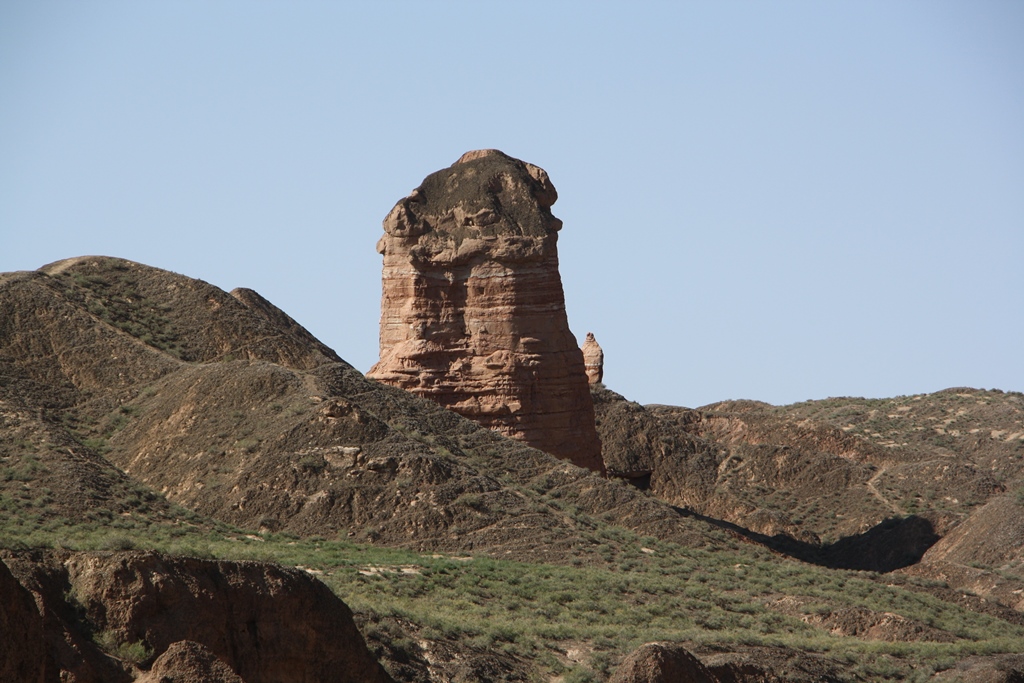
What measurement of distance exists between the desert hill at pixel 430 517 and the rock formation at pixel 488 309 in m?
3.20

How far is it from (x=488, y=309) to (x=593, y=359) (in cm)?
1628

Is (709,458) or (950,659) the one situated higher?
(709,458)

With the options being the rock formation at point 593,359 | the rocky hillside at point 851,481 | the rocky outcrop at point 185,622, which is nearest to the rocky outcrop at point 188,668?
the rocky outcrop at point 185,622

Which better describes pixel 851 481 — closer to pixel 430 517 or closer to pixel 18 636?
pixel 430 517

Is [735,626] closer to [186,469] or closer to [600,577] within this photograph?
[600,577]

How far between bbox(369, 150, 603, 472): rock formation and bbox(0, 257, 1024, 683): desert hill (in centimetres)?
320

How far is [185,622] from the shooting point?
62.2 feet

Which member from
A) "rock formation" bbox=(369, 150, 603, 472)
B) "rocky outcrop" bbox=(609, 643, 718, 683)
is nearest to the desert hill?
"rocky outcrop" bbox=(609, 643, 718, 683)

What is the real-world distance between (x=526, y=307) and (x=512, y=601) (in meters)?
22.7

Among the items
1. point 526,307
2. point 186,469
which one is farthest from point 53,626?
point 526,307

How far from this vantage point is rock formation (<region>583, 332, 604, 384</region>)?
69.1 m

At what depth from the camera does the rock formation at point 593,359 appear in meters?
69.1

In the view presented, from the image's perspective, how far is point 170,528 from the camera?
1451 inches

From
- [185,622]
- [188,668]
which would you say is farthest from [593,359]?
[188,668]
